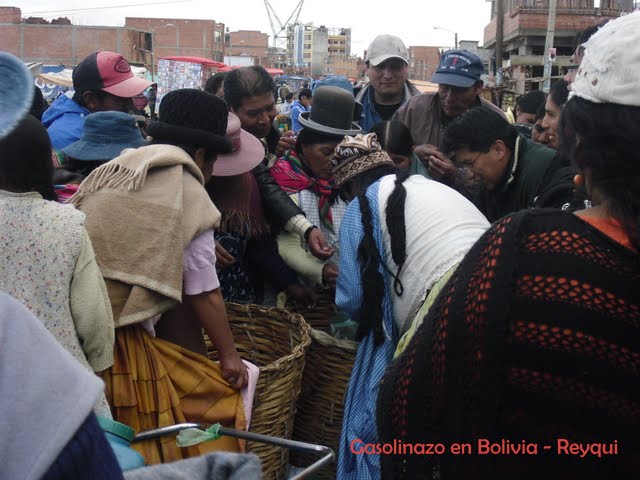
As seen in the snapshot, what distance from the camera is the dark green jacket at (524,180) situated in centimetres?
305

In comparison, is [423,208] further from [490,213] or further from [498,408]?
[498,408]

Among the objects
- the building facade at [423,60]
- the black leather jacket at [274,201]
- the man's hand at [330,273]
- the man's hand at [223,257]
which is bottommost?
the man's hand at [330,273]

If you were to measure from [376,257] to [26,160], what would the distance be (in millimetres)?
1193

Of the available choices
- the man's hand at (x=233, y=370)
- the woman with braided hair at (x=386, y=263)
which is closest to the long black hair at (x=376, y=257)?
the woman with braided hair at (x=386, y=263)

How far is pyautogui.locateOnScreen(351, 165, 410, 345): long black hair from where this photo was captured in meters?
2.37

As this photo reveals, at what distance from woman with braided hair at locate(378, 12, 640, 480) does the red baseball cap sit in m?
3.17

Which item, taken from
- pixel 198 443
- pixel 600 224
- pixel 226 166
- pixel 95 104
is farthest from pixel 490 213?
pixel 95 104

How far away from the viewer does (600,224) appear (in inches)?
46.5

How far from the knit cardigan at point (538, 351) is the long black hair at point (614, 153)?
0.24ft

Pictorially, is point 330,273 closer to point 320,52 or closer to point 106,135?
point 106,135

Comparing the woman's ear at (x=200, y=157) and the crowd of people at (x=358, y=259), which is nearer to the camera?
the crowd of people at (x=358, y=259)

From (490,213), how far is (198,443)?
186cm

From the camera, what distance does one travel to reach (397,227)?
237 cm

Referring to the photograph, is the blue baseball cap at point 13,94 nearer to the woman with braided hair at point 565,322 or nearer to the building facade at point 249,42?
the woman with braided hair at point 565,322
